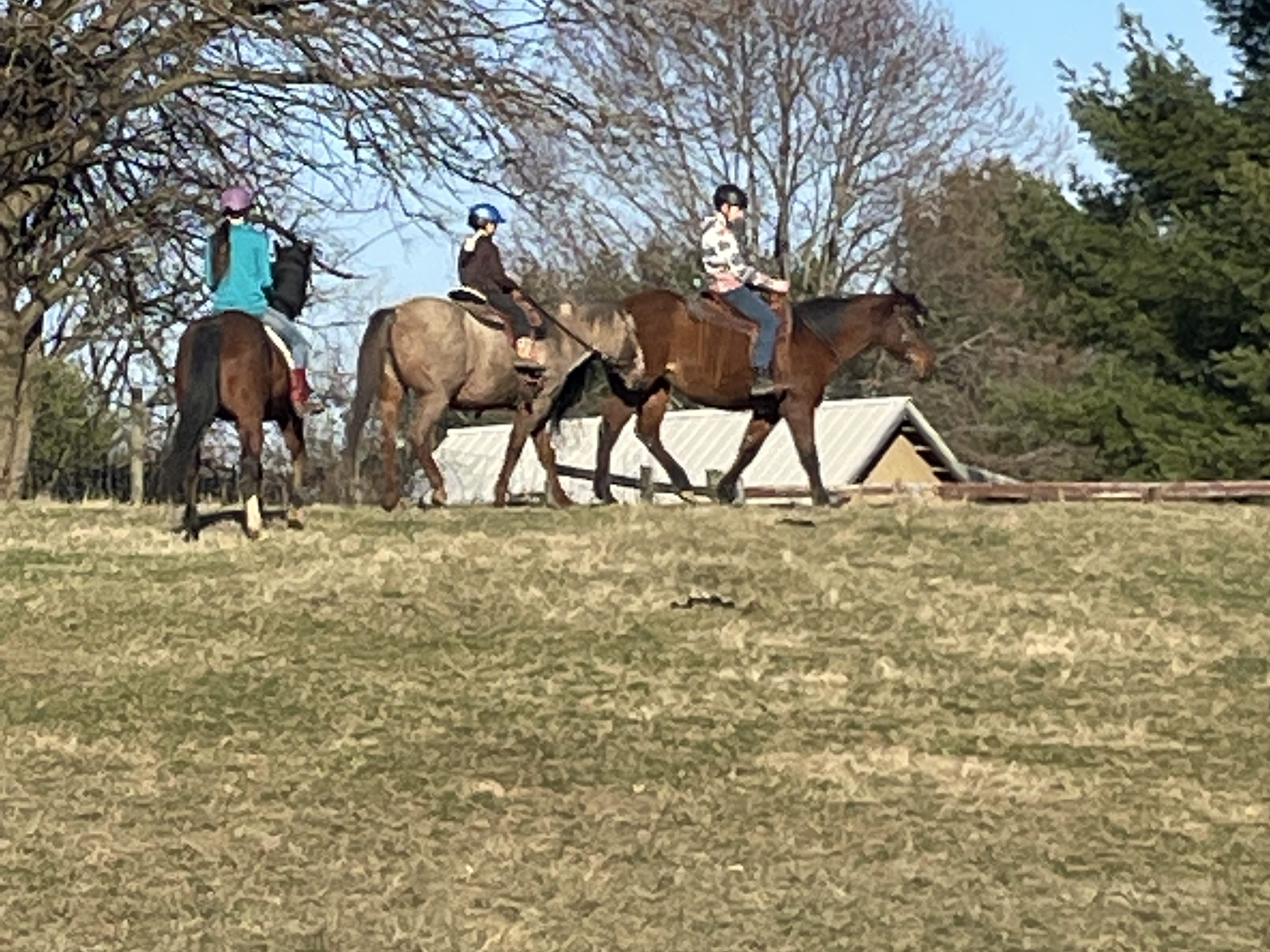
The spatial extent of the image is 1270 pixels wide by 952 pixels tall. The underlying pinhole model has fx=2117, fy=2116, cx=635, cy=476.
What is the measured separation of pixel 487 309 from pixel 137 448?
1169 cm

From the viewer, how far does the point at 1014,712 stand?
34.2 feet

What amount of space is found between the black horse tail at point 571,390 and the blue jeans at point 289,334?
337 centimetres

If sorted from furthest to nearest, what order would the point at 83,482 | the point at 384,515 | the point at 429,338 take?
the point at 83,482 → the point at 429,338 → the point at 384,515

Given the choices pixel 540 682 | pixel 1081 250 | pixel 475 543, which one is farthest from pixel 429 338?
pixel 1081 250

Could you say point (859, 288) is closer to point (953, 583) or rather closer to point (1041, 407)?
point (1041, 407)

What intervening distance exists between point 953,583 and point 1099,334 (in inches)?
816

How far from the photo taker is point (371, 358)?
17.2m

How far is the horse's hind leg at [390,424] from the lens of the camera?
1719cm

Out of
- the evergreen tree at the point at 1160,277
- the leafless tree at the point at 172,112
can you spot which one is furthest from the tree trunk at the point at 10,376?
the evergreen tree at the point at 1160,277

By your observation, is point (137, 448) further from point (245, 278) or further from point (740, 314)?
point (245, 278)

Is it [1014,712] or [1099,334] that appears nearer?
[1014,712]

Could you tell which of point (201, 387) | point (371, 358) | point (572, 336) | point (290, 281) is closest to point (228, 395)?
point (201, 387)

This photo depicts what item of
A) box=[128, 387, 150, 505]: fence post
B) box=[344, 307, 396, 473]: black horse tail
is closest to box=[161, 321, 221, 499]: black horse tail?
box=[344, 307, 396, 473]: black horse tail

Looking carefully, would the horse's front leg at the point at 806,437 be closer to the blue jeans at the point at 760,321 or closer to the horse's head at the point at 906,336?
the blue jeans at the point at 760,321
